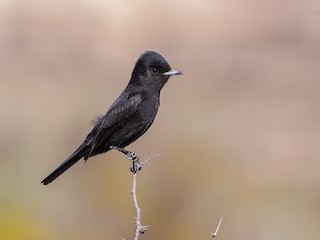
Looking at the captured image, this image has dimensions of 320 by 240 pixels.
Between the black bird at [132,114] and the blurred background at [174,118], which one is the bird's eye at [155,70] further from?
the blurred background at [174,118]

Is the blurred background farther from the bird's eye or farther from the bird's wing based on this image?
the bird's eye

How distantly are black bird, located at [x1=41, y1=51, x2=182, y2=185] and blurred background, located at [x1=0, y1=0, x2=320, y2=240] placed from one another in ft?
6.68

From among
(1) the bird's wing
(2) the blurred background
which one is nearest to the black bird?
(1) the bird's wing

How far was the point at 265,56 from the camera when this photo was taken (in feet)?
83.9

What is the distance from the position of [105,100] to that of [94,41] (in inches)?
317

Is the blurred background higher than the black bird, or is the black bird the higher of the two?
the black bird

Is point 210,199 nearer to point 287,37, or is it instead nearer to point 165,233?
point 165,233

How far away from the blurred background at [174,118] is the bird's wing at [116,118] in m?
2.09

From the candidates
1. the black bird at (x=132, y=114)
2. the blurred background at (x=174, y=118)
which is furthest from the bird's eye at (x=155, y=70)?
the blurred background at (x=174, y=118)

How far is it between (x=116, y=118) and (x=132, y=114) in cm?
15

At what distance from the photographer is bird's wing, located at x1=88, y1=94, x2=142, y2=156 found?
8750 millimetres

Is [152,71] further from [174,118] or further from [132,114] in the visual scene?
[174,118]

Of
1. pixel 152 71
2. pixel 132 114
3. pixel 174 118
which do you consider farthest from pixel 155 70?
pixel 174 118

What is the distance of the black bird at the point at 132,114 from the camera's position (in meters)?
8.73
